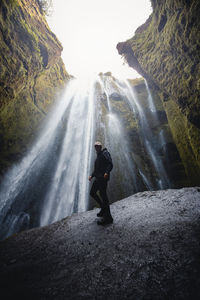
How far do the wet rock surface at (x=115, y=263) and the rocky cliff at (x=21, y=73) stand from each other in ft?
27.9

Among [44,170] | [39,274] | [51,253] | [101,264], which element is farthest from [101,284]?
[44,170]

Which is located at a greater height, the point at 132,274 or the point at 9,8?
the point at 9,8

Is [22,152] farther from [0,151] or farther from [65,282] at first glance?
[65,282]

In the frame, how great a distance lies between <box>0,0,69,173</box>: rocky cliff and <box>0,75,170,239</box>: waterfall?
115 cm

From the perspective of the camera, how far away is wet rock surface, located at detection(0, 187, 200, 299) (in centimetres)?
152

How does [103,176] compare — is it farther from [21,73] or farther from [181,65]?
[21,73]

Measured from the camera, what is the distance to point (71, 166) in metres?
11.0

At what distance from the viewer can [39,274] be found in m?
2.06

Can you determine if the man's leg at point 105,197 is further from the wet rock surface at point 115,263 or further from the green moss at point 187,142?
the green moss at point 187,142

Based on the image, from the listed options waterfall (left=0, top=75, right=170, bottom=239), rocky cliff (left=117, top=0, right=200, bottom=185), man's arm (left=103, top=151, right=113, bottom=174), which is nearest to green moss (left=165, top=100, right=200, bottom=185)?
rocky cliff (left=117, top=0, right=200, bottom=185)

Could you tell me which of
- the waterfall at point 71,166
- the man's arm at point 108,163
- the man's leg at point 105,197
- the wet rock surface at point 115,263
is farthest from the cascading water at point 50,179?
the man's arm at point 108,163

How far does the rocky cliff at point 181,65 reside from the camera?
6.39 meters

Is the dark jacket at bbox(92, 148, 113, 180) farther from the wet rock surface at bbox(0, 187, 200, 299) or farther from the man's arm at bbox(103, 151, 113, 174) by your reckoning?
the wet rock surface at bbox(0, 187, 200, 299)

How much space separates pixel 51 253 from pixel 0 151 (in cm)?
903
